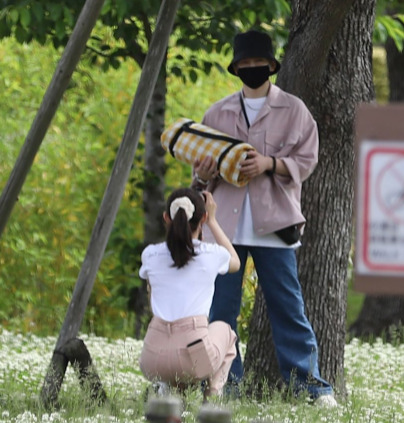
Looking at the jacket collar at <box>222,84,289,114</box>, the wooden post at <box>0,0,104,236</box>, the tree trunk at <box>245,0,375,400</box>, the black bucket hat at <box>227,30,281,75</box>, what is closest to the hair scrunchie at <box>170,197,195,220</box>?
the jacket collar at <box>222,84,289,114</box>

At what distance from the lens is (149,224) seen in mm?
7965

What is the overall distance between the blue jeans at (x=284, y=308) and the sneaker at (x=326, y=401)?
0.04 m

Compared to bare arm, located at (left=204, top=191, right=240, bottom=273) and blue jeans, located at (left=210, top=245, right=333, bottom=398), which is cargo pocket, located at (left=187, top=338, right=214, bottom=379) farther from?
blue jeans, located at (left=210, top=245, right=333, bottom=398)

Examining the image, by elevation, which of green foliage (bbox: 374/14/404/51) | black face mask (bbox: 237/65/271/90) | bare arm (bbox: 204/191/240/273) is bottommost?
bare arm (bbox: 204/191/240/273)

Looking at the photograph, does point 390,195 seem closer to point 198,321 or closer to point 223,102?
point 198,321

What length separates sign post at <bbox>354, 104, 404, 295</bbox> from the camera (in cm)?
218

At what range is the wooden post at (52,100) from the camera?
506cm

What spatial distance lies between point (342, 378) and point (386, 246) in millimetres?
3491

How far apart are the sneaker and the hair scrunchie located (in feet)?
3.30

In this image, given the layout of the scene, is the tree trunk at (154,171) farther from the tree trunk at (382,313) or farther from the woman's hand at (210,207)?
the woman's hand at (210,207)

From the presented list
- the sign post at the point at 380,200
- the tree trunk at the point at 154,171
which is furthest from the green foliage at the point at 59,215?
the sign post at the point at 380,200

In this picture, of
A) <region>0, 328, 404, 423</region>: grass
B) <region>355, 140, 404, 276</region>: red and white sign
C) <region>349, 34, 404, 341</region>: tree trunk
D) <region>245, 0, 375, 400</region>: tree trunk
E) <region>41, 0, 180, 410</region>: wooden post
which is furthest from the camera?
<region>349, 34, 404, 341</region>: tree trunk

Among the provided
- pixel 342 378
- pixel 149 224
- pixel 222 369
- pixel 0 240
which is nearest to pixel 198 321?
pixel 222 369

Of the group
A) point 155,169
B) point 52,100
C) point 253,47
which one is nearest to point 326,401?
point 253,47
